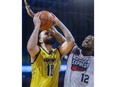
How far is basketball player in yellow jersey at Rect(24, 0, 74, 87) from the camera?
234 cm

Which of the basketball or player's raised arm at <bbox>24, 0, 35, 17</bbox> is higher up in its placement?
player's raised arm at <bbox>24, 0, 35, 17</bbox>

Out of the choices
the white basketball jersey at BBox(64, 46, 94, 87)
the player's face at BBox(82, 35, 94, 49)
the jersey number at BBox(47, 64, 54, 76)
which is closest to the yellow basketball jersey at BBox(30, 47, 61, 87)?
the jersey number at BBox(47, 64, 54, 76)

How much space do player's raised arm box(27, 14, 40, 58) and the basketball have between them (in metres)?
0.03

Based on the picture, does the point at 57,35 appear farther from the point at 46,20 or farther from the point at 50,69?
the point at 50,69

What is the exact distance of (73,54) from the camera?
250 centimetres

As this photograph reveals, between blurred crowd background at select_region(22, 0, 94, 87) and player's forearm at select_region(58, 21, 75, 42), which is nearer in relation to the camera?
blurred crowd background at select_region(22, 0, 94, 87)

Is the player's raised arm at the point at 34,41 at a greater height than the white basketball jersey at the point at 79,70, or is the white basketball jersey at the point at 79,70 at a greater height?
the player's raised arm at the point at 34,41

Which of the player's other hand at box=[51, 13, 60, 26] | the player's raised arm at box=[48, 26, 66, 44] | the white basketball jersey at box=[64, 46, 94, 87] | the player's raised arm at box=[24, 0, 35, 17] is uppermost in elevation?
the player's raised arm at box=[24, 0, 35, 17]

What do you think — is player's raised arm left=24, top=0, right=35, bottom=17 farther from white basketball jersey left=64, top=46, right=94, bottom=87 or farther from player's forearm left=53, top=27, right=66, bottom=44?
white basketball jersey left=64, top=46, right=94, bottom=87

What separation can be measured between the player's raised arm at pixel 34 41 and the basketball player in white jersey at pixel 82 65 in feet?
1.09

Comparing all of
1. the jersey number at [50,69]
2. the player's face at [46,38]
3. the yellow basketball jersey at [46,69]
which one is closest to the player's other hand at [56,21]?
the player's face at [46,38]

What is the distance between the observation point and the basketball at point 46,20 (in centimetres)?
234

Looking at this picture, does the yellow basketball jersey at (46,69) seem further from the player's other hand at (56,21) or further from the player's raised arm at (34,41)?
the player's other hand at (56,21)
